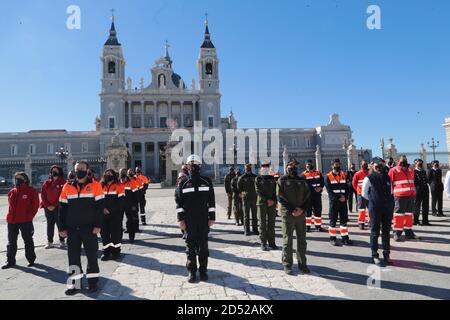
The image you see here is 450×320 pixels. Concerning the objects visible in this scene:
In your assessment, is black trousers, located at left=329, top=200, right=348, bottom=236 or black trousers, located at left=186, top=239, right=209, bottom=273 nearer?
black trousers, located at left=186, top=239, right=209, bottom=273

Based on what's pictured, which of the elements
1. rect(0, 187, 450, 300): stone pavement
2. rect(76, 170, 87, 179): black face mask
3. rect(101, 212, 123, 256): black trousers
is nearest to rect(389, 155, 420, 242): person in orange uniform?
rect(0, 187, 450, 300): stone pavement

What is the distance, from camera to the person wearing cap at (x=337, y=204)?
24.4ft

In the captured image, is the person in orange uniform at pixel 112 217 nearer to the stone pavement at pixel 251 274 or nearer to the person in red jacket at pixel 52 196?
the stone pavement at pixel 251 274

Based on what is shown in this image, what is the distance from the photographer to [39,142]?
200 ft

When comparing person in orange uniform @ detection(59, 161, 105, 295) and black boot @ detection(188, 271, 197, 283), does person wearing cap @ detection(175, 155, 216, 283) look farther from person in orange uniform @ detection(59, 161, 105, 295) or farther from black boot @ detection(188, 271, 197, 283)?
person in orange uniform @ detection(59, 161, 105, 295)

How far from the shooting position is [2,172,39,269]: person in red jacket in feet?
21.9

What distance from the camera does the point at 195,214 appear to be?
545 cm

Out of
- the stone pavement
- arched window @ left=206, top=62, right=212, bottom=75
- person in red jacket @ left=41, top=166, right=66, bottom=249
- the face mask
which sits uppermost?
arched window @ left=206, top=62, right=212, bottom=75

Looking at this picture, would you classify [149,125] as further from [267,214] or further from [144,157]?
[267,214]

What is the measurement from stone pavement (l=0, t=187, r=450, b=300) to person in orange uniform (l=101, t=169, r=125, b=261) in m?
0.35

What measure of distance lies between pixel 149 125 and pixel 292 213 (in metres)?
64.8
